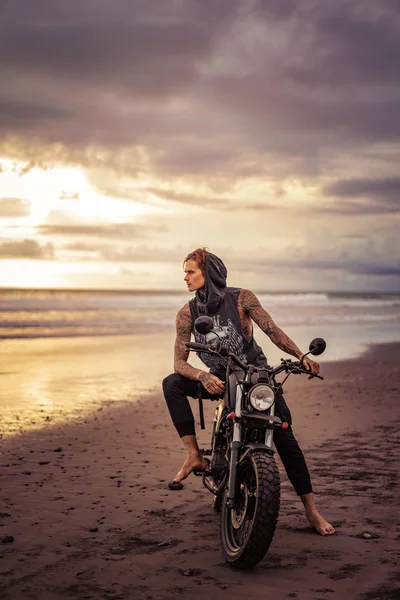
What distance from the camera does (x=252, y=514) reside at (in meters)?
3.95

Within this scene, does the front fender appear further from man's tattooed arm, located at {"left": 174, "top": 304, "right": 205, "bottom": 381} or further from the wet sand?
man's tattooed arm, located at {"left": 174, "top": 304, "right": 205, "bottom": 381}

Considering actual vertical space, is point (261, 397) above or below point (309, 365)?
below

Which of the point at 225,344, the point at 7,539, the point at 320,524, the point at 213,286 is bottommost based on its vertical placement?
the point at 7,539

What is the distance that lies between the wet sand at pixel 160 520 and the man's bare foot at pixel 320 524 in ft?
0.20

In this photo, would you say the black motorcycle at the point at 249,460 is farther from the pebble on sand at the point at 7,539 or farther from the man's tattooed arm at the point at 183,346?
the pebble on sand at the point at 7,539

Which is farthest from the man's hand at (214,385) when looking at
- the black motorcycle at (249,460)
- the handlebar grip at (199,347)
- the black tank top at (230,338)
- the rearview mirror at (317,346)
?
the rearview mirror at (317,346)

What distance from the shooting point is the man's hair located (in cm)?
506

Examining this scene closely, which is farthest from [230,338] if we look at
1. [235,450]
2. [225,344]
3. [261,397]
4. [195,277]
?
[235,450]

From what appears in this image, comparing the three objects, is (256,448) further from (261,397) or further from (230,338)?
(230,338)

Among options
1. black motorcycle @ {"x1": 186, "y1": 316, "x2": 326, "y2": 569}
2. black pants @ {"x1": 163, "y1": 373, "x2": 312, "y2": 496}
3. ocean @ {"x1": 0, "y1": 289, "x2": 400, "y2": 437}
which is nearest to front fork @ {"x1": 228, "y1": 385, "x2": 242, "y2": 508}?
black motorcycle @ {"x1": 186, "y1": 316, "x2": 326, "y2": 569}

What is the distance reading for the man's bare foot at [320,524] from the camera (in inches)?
180

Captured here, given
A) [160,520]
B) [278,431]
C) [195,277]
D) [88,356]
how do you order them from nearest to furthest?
1. [278,431]
2. [160,520]
3. [195,277]
4. [88,356]

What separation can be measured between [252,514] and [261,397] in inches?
25.7

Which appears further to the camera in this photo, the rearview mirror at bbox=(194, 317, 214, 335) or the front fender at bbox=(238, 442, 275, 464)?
the rearview mirror at bbox=(194, 317, 214, 335)
